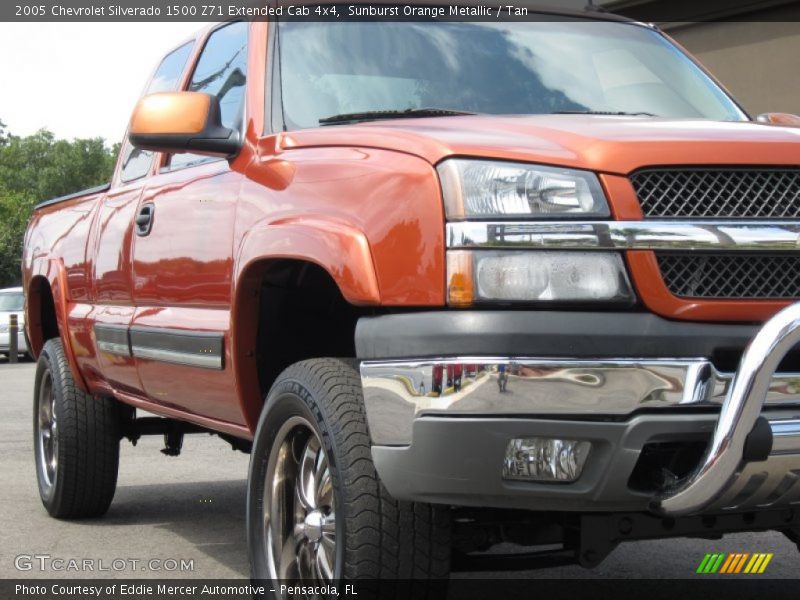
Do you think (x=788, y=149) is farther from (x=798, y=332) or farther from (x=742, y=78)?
(x=742, y=78)

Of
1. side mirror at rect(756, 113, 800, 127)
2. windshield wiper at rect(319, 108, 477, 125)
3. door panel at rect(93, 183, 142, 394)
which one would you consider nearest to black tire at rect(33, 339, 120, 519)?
door panel at rect(93, 183, 142, 394)

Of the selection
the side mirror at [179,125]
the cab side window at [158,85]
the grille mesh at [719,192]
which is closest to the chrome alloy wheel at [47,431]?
the cab side window at [158,85]

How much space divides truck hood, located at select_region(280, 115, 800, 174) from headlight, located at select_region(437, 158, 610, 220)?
0.03m

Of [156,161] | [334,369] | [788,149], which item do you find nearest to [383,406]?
[334,369]

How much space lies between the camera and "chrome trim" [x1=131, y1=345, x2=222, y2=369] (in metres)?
4.39

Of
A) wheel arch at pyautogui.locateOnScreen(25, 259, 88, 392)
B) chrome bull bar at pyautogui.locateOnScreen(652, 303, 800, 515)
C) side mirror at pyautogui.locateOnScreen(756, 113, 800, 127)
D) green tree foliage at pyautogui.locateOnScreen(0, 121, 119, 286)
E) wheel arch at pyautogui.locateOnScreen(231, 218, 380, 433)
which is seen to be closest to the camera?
chrome bull bar at pyautogui.locateOnScreen(652, 303, 800, 515)

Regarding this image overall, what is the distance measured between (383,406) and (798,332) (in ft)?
3.15

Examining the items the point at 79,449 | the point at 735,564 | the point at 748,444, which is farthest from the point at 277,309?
the point at 79,449

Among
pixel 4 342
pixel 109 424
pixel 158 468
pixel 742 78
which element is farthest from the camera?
pixel 4 342

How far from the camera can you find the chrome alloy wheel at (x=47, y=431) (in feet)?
21.6

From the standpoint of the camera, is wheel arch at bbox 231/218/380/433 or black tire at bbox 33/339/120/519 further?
black tire at bbox 33/339/120/519

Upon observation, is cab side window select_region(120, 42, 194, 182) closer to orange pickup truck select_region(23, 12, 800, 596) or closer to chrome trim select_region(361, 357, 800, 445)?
orange pickup truck select_region(23, 12, 800, 596)

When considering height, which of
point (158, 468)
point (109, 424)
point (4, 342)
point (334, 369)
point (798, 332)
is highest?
point (798, 332)

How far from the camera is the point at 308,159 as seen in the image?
3.82 m
